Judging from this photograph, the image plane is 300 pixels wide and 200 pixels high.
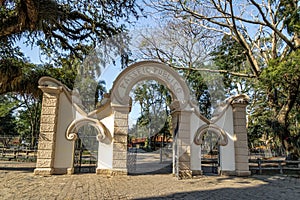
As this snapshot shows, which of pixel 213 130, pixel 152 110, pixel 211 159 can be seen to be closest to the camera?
pixel 213 130

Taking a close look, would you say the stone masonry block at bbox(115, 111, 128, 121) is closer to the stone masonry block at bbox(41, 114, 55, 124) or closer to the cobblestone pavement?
the cobblestone pavement

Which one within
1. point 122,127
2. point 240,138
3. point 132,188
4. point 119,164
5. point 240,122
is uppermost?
point 240,122

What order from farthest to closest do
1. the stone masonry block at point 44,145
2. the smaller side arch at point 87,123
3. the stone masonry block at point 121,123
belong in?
the stone masonry block at point 121,123 → the smaller side arch at point 87,123 → the stone masonry block at point 44,145

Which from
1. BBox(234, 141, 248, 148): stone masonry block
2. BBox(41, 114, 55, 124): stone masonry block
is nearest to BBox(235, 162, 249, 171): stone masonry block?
BBox(234, 141, 248, 148): stone masonry block

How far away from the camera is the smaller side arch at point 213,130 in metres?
9.12

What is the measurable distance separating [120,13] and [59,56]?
3699 millimetres

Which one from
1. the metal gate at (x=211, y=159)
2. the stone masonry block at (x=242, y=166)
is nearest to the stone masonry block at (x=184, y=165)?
the metal gate at (x=211, y=159)

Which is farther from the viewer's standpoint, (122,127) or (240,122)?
(240,122)

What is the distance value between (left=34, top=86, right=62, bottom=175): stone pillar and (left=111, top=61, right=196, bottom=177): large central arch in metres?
2.06

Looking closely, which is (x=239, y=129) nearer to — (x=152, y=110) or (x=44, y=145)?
(x=44, y=145)

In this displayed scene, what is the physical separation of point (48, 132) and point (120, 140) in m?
2.48

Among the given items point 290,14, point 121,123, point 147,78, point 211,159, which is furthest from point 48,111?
point 290,14

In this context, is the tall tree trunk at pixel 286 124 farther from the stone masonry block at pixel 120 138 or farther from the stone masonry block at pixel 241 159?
the stone masonry block at pixel 120 138

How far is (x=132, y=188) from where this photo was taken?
21.9 ft
